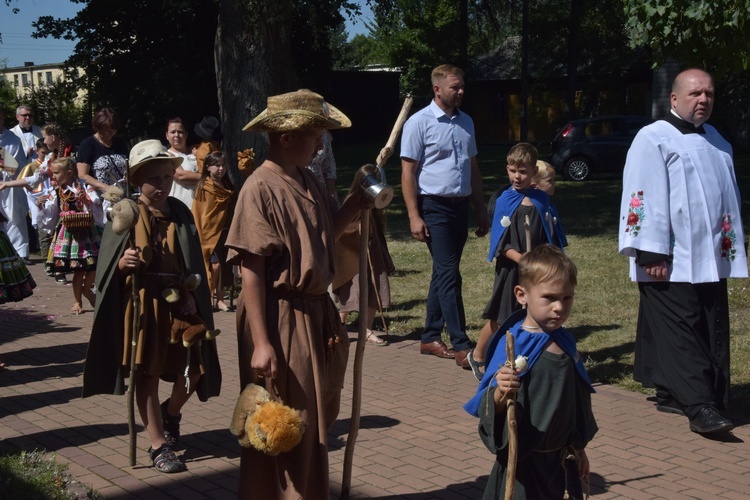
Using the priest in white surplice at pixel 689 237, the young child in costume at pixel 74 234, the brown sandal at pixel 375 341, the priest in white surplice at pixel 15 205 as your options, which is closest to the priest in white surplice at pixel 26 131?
the priest in white surplice at pixel 15 205

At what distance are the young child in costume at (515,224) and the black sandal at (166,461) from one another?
252cm

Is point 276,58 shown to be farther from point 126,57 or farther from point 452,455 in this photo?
point 126,57

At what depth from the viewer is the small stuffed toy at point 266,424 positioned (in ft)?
12.3

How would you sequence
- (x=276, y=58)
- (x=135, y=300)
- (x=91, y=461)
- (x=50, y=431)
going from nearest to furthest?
(x=135, y=300), (x=91, y=461), (x=50, y=431), (x=276, y=58)

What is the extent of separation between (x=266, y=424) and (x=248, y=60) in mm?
Answer: 9659

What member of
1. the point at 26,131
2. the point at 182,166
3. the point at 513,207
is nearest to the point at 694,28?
the point at 513,207

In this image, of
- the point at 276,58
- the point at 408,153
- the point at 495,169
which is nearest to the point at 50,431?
the point at 408,153

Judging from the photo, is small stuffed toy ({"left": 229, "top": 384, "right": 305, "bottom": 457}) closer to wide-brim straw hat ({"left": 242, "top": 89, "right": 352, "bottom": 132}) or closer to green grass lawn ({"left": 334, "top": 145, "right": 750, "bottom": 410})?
wide-brim straw hat ({"left": 242, "top": 89, "right": 352, "bottom": 132})

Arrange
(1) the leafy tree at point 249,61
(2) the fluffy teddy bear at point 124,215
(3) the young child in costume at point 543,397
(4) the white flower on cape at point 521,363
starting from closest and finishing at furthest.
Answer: (4) the white flower on cape at point 521,363 → (3) the young child in costume at point 543,397 → (2) the fluffy teddy bear at point 124,215 → (1) the leafy tree at point 249,61

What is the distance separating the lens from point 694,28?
29.4ft

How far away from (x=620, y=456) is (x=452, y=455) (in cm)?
93

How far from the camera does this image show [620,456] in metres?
5.54

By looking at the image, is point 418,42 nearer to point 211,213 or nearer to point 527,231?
point 211,213

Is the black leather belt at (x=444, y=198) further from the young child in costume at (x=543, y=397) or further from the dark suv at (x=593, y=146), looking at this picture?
the dark suv at (x=593, y=146)
